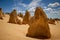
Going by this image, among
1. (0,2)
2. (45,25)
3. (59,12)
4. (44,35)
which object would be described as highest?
(0,2)

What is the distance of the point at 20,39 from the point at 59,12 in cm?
274

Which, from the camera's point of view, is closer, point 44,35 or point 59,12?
point 44,35

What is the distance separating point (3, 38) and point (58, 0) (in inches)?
123

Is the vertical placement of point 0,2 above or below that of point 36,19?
above

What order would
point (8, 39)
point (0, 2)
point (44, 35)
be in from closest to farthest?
1. point (8, 39)
2. point (44, 35)
3. point (0, 2)

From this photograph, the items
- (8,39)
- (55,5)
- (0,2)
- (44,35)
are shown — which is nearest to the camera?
(8,39)

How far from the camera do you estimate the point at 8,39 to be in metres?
3.76

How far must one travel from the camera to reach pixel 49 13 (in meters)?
6.06

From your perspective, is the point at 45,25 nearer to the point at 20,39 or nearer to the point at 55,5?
the point at 20,39

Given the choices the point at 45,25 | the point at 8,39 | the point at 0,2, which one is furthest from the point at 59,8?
the point at 8,39

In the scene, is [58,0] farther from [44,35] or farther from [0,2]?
[0,2]

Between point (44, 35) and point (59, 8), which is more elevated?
point (59, 8)

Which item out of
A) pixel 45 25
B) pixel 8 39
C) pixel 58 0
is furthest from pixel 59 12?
pixel 8 39

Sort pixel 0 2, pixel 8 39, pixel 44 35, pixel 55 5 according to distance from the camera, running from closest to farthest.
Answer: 1. pixel 8 39
2. pixel 44 35
3. pixel 0 2
4. pixel 55 5
